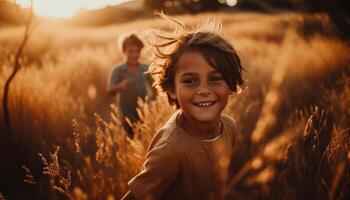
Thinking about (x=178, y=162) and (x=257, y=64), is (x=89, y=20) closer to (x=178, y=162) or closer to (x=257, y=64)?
(x=257, y=64)

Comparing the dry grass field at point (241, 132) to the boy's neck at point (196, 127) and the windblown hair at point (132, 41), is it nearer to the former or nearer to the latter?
the boy's neck at point (196, 127)

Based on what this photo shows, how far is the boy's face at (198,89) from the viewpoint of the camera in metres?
1.77

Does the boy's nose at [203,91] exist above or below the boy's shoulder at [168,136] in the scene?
above

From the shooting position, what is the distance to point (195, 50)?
1.82 metres

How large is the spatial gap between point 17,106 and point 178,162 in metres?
2.45

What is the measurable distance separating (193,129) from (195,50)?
371 mm

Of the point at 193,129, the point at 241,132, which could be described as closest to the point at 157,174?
the point at 193,129

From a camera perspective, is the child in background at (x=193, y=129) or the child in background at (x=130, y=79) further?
the child in background at (x=130, y=79)

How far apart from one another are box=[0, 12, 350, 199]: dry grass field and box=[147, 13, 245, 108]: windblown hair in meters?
0.23

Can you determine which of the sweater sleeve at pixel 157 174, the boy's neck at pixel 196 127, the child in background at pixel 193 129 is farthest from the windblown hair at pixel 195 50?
the sweater sleeve at pixel 157 174

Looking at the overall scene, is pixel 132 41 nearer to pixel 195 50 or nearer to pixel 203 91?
pixel 195 50

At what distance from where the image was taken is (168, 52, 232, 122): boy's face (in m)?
1.77

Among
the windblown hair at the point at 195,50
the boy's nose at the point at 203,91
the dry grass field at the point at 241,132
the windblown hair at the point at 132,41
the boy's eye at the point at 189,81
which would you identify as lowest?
the dry grass field at the point at 241,132

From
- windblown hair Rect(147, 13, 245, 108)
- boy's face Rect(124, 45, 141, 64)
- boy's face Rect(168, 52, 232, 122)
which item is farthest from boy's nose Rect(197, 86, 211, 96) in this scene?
boy's face Rect(124, 45, 141, 64)
